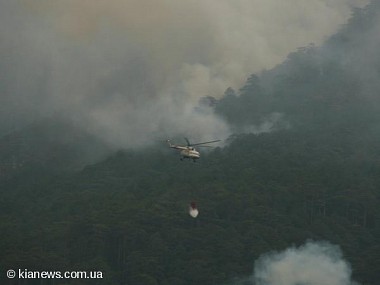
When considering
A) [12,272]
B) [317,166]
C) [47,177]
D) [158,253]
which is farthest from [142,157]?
[12,272]

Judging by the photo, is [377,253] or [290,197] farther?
[290,197]

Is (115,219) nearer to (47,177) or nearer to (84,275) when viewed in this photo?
(84,275)

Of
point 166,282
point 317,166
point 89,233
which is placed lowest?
point 166,282

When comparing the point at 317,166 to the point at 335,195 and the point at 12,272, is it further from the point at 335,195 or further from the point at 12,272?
the point at 12,272

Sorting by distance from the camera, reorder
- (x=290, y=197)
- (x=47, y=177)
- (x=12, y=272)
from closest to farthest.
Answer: (x=12, y=272) < (x=290, y=197) < (x=47, y=177)

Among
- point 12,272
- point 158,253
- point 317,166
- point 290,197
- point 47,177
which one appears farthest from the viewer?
point 47,177

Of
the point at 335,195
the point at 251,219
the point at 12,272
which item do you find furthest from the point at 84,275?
the point at 335,195

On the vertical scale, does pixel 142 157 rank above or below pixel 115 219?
above
